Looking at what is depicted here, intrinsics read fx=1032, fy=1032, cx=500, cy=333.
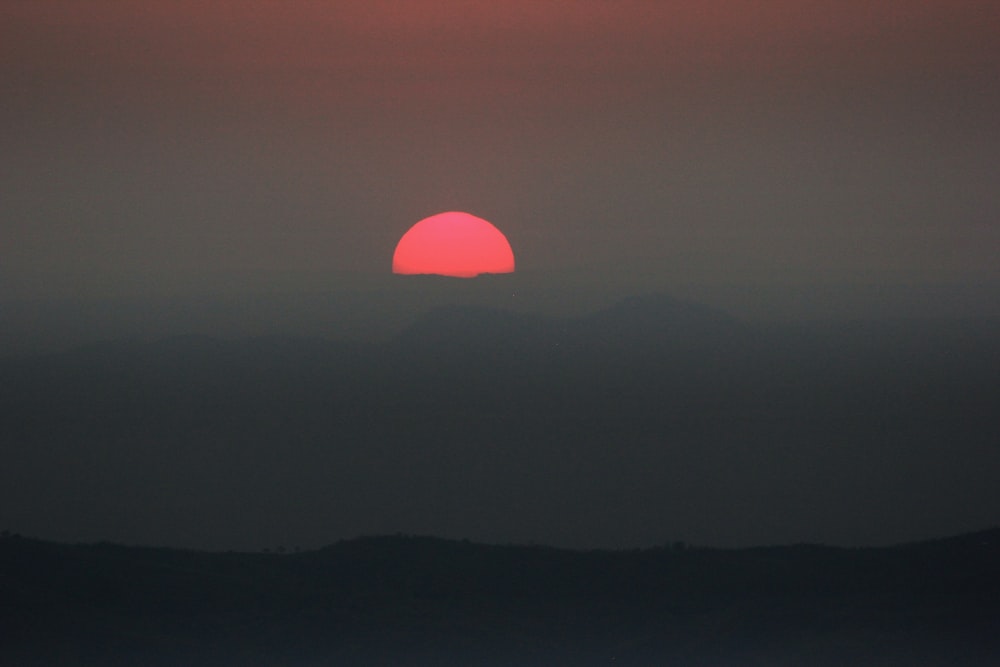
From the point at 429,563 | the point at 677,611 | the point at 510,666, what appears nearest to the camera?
the point at 510,666

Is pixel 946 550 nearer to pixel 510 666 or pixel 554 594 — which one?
pixel 554 594

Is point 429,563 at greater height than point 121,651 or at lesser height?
greater

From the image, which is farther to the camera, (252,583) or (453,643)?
(252,583)

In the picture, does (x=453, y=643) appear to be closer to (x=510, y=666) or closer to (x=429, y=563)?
(x=510, y=666)

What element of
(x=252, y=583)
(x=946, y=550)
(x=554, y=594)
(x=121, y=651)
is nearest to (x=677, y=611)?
(x=554, y=594)

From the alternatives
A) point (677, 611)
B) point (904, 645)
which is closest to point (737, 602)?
point (677, 611)

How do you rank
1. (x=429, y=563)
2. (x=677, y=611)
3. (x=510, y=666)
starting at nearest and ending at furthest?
(x=510, y=666) → (x=677, y=611) → (x=429, y=563)
